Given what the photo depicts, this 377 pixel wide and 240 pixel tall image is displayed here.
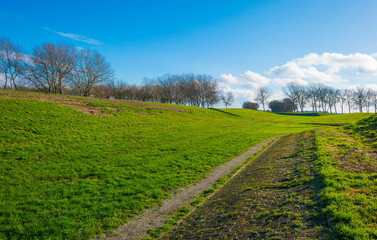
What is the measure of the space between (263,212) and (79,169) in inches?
439

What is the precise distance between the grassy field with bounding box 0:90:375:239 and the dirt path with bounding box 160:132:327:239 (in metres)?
2.49

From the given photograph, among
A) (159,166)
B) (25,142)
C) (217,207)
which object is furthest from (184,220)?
(25,142)

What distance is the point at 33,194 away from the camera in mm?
8414

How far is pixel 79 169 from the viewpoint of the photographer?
12.0 meters

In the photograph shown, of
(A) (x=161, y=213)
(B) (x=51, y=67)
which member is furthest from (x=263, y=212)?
(B) (x=51, y=67)

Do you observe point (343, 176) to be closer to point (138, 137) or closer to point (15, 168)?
point (15, 168)

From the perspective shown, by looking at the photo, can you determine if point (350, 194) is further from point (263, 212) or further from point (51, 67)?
point (51, 67)

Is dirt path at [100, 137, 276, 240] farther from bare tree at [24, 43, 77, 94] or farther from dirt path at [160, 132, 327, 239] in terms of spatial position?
bare tree at [24, 43, 77, 94]

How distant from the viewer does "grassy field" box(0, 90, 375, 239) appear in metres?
6.74

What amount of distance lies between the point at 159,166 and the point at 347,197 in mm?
9994

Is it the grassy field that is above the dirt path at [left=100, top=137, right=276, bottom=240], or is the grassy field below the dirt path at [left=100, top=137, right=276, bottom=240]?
above

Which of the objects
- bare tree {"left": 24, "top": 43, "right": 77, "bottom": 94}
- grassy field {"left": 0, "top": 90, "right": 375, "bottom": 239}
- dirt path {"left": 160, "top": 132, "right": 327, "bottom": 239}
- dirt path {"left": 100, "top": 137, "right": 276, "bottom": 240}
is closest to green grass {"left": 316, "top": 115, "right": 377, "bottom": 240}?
dirt path {"left": 160, "top": 132, "right": 327, "bottom": 239}

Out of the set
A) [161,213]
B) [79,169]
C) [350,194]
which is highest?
[350,194]

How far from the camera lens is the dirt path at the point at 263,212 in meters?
4.93
